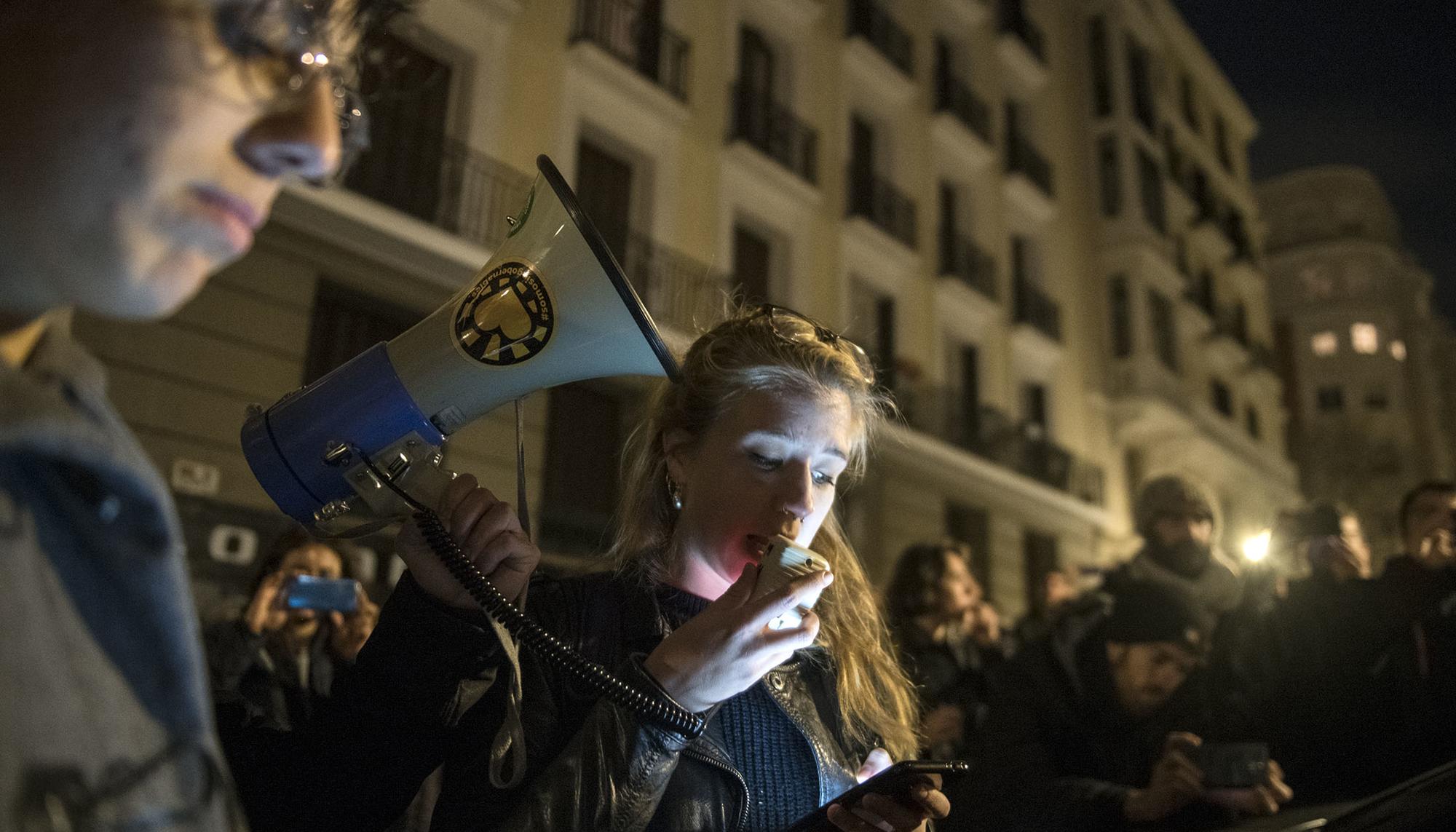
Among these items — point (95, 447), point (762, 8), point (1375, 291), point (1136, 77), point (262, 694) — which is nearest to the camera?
point (95, 447)

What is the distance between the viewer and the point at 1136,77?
782 inches

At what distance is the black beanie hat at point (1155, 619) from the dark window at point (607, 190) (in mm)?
7401

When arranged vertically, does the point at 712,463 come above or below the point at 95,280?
above

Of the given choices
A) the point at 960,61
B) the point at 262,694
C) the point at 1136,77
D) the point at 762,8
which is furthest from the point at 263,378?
the point at 1136,77

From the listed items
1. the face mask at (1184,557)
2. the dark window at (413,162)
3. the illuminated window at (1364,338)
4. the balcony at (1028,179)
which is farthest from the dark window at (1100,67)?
the illuminated window at (1364,338)

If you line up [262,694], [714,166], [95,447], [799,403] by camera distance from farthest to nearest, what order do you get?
[714,166], [262,694], [799,403], [95,447]

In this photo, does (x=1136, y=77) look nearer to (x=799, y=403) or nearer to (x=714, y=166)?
(x=714, y=166)

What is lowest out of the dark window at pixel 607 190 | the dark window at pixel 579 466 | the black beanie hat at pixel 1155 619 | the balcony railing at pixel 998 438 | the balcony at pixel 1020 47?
the black beanie hat at pixel 1155 619

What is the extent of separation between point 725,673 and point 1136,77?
70.2 feet

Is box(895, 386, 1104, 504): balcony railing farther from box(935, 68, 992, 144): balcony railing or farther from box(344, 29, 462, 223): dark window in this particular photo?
box(344, 29, 462, 223): dark window

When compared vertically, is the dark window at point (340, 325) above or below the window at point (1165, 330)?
below

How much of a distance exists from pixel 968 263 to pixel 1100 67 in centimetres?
655

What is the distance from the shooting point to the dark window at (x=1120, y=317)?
58.8 ft

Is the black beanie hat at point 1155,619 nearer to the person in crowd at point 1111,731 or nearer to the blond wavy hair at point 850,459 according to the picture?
the person in crowd at point 1111,731
